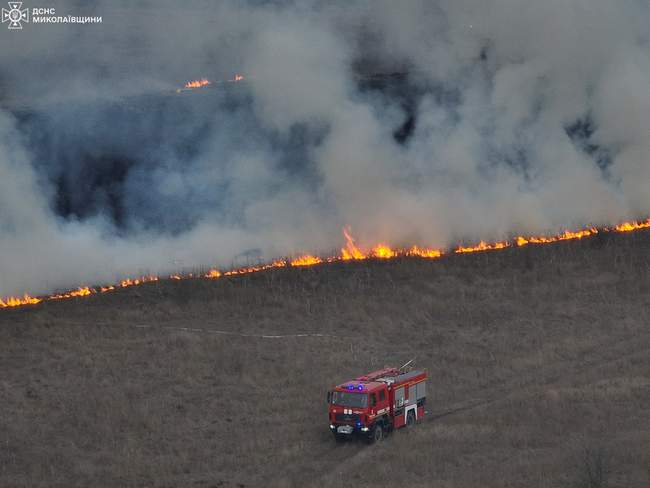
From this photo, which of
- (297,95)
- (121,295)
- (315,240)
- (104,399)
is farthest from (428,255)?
(104,399)

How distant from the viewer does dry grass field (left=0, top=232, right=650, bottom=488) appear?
24.8 m

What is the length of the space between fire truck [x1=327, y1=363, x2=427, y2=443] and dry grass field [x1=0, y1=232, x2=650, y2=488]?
0.44 metres

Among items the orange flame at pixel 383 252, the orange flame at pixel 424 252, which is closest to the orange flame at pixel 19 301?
the orange flame at pixel 383 252

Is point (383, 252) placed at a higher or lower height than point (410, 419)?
higher

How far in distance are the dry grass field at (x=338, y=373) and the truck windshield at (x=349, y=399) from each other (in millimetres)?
1081

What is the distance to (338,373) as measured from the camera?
3177 centimetres

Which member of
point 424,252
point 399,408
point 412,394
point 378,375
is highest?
point 424,252

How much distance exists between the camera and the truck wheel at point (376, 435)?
26.7 meters

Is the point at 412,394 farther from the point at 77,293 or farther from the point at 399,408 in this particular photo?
the point at 77,293

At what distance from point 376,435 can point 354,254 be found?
1435 centimetres

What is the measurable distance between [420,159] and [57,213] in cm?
1534

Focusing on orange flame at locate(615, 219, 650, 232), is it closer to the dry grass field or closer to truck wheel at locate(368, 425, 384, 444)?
the dry grass field

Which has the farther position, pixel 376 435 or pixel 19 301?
pixel 19 301

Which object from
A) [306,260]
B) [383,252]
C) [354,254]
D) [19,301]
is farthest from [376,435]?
[19,301]
